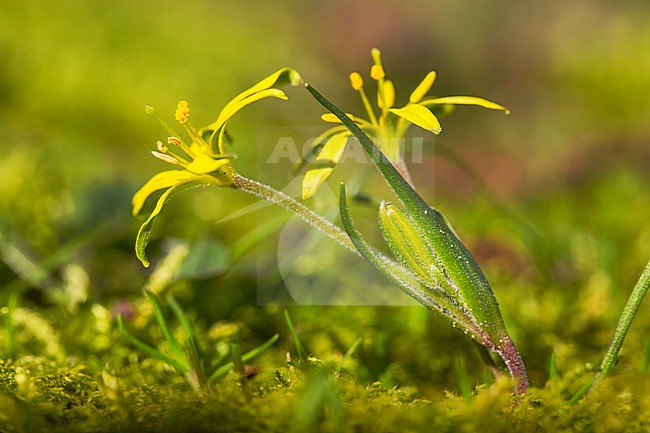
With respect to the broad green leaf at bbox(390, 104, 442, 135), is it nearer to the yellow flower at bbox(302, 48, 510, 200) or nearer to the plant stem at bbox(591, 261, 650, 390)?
the yellow flower at bbox(302, 48, 510, 200)

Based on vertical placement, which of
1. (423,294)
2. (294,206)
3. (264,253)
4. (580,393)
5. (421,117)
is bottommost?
(264,253)

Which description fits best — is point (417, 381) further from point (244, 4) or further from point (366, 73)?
point (244, 4)

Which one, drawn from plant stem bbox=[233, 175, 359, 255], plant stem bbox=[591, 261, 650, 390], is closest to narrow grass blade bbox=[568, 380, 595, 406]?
plant stem bbox=[591, 261, 650, 390]

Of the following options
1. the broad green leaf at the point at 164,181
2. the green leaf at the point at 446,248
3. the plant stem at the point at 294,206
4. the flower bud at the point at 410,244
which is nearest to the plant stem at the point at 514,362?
the green leaf at the point at 446,248

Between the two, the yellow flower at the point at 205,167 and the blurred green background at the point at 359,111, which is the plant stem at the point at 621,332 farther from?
the yellow flower at the point at 205,167

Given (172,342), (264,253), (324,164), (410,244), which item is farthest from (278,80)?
(264,253)

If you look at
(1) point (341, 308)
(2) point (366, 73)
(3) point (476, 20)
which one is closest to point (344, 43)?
(2) point (366, 73)

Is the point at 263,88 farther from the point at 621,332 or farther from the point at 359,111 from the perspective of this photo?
the point at 359,111

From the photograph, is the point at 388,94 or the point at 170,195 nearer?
the point at 170,195
